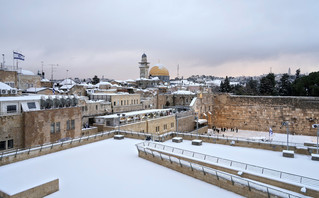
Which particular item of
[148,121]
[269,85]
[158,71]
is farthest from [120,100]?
[158,71]

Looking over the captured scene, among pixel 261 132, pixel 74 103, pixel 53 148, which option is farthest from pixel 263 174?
pixel 261 132

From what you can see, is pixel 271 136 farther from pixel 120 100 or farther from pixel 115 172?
pixel 115 172

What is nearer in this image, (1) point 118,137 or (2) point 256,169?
(2) point 256,169

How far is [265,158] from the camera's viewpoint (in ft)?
46.1

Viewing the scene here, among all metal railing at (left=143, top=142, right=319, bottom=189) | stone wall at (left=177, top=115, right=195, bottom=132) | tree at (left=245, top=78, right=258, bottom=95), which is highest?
tree at (left=245, top=78, right=258, bottom=95)

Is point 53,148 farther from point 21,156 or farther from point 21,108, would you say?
point 21,108

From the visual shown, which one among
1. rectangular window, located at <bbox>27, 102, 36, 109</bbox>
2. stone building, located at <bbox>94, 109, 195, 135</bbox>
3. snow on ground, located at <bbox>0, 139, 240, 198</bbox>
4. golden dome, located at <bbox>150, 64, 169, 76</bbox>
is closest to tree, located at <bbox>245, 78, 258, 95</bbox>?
golden dome, located at <bbox>150, 64, 169, 76</bbox>

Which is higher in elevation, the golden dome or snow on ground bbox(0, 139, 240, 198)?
the golden dome

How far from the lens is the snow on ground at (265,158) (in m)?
12.0

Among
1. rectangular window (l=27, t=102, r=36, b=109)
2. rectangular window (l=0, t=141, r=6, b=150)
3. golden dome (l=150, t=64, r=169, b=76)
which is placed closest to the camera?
rectangular window (l=0, t=141, r=6, b=150)

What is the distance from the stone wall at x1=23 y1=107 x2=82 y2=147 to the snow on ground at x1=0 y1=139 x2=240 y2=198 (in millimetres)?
7041

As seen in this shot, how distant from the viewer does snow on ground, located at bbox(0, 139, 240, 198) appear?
29.4 ft

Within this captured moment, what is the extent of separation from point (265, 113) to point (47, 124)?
3733cm

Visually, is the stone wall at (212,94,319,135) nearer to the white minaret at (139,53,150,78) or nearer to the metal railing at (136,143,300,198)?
the metal railing at (136,143,300,198)
